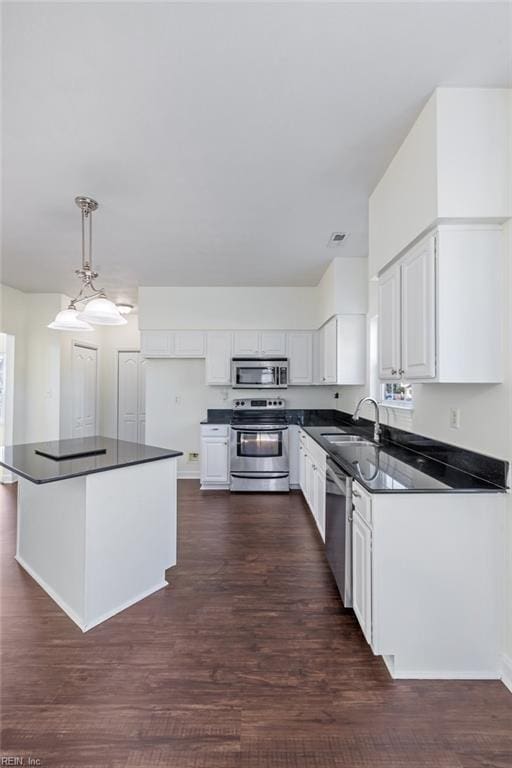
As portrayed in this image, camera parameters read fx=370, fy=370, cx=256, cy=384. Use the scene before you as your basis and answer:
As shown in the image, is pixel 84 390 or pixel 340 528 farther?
pixel 84 390

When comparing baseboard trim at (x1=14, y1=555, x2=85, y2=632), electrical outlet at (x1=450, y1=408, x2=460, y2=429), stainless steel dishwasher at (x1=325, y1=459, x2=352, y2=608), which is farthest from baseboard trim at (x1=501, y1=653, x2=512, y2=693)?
baseboard trim at (x1=14, y1=555, x2=85, y2=632)

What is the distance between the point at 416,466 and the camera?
7.36ft

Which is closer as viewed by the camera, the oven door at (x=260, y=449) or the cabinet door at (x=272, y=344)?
the oven door at (x=260, y=449)

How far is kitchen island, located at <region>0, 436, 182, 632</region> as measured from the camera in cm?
209

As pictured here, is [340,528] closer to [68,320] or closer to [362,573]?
[362,573]

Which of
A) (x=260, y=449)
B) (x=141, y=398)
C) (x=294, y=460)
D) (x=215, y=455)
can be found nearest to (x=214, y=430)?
(x=215, y=455)

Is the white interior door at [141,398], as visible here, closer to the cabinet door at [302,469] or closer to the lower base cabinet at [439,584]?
the cabinet door at [302,469]

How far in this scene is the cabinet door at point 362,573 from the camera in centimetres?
180

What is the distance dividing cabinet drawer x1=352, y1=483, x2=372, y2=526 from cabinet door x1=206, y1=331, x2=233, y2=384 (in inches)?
125

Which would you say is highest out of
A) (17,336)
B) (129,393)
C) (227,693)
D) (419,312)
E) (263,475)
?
(17,336)

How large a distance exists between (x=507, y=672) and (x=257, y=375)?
146 inches

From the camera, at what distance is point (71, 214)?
2.94 meters

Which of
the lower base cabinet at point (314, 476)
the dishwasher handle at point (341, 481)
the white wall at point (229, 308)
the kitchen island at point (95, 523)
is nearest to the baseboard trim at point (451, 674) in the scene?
the dishwasher handle at point (341, 481)

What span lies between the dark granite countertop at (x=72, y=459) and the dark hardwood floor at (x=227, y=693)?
0.88m
